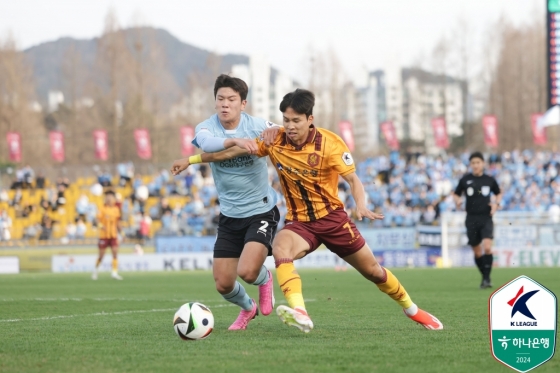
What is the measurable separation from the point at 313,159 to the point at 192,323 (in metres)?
1.87

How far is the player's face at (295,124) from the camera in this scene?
7762mm

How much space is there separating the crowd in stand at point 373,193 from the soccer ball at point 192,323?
22691 mm

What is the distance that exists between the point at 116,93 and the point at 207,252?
4309 cm

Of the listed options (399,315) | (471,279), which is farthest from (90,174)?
(399,315)

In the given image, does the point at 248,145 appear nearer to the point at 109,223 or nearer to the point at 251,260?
the point at 251,260

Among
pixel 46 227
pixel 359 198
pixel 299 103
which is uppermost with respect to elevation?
pixel 299 103

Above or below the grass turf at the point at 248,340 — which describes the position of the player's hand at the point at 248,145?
above

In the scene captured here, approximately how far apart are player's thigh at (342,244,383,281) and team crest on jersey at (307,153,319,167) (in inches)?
36.4

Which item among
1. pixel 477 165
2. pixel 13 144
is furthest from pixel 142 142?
pixel 477 165

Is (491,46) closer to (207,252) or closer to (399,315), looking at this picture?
(207,252)

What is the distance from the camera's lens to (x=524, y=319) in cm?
539

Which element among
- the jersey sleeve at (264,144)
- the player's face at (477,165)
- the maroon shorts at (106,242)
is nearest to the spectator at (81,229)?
the maroon shorts at (106,242)

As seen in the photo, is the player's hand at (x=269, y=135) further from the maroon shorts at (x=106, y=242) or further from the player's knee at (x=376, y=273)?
the maroon shorts at (x=106, y=242)

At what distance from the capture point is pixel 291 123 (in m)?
7.80
